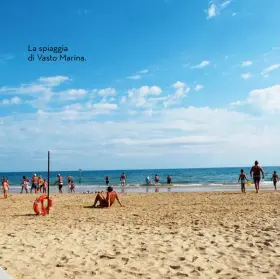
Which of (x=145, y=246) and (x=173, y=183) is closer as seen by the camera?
(x=145, y=246)

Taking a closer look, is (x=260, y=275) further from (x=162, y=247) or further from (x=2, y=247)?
(x=2, y=247)

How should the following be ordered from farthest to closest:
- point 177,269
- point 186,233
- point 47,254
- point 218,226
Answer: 1. point 218,226
2. point 186,233
3. point 47,254
4. point 177,269

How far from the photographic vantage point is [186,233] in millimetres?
A: 8172

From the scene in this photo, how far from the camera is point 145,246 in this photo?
23.2 feet

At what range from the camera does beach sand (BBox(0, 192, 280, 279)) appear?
559 centimetres

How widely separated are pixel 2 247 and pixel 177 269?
3.99 m

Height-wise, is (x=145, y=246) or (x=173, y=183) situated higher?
(x=145, y=246)

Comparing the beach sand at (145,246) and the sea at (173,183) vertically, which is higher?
the beach sand at (145,246)

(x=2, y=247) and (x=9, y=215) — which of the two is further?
(x=9, y=215)

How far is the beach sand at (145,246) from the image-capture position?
18.4 ft

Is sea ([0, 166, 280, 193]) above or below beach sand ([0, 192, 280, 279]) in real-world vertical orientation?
below

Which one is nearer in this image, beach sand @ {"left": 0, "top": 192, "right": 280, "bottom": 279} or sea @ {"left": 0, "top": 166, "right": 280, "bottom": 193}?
beach sand @ {"left": 0, "top": 192, "right": 280, "bottom": 279}

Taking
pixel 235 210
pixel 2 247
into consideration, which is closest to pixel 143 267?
pixel 2 247

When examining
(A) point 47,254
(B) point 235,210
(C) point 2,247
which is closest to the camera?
(A) point 47,254
